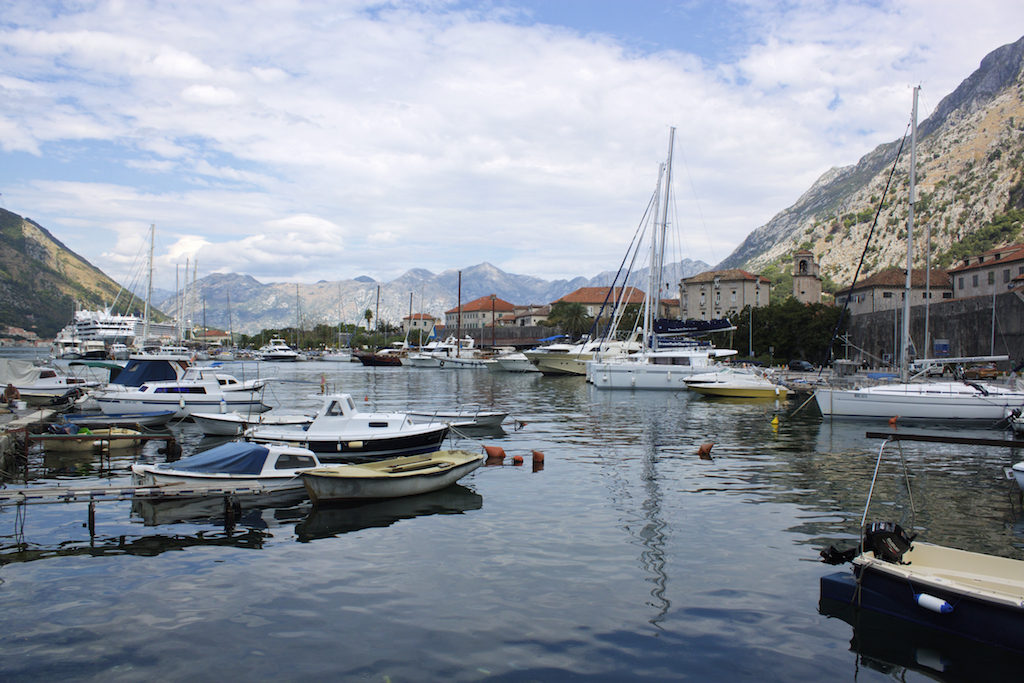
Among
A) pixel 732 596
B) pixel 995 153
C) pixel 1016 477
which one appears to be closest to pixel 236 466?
pixel 732 596

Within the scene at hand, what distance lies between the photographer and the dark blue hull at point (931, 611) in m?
9.87

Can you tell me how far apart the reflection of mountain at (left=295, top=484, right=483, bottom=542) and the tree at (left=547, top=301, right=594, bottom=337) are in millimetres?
117478

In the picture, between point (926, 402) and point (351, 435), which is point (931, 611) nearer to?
point (351, 435)

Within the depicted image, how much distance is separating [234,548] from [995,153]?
17981cm

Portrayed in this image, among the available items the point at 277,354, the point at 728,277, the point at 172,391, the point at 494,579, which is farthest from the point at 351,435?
the point at 277,354

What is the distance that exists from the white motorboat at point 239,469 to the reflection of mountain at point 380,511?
1458 mm

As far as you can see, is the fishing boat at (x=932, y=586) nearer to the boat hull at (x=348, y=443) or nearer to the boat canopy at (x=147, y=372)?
the boat hull at (x=348, y=443)

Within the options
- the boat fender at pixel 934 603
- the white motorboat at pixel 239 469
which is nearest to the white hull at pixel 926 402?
the boat fender at pixel 934 603

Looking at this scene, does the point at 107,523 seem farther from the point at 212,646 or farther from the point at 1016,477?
the point at 1016,477

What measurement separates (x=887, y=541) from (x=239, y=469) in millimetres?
16022

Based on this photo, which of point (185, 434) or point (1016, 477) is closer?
point (1016, 477)

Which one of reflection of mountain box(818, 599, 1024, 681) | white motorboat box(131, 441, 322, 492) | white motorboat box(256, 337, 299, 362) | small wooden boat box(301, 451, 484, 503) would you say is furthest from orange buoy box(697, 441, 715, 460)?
white motorboat box(256, 337, 299, 362)

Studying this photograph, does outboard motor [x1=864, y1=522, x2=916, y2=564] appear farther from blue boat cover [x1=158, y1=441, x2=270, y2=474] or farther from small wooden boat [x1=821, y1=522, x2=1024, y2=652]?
blue boat cover [x1=158, y1=441, x2=270, y2=474]

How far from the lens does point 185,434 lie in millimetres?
33188
